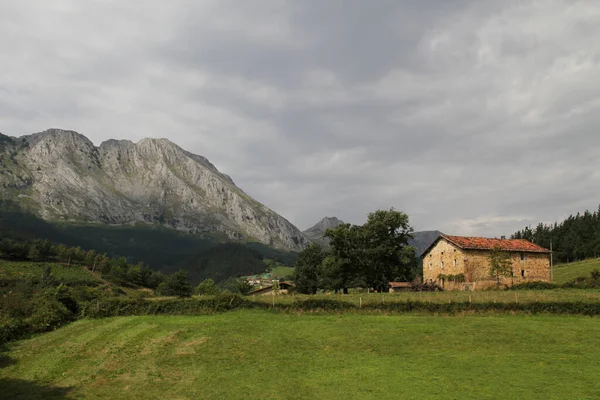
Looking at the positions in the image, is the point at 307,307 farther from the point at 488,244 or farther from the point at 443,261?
the point at 488,244

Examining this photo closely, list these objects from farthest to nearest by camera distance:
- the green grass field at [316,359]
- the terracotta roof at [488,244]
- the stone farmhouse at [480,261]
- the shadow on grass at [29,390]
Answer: the terracotta roof at [488,244]
the stone farmhouse at [480,261]
the shadow on grass at [29,390]
the green grass field at [316,359]

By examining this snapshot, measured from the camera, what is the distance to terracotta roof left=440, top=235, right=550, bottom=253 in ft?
259

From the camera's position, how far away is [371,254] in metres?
86.1

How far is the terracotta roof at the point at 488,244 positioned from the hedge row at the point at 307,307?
32.4 metres

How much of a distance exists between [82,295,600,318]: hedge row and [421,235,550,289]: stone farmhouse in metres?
28.3

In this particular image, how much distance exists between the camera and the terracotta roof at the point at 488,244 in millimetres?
78875

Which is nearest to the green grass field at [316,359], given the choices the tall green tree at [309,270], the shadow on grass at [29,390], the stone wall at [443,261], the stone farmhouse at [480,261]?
A: the shadow on grass at [29,390]

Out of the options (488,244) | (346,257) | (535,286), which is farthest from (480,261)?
(346,257)

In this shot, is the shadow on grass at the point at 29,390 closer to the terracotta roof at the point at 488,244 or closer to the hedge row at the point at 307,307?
the hedge row at the point at 307,307

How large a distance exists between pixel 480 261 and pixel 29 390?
70.8m

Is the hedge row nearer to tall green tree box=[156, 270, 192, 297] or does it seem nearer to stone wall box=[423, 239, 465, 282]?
stone wall box=[423, 239, 465, 282]

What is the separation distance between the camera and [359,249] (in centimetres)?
8831

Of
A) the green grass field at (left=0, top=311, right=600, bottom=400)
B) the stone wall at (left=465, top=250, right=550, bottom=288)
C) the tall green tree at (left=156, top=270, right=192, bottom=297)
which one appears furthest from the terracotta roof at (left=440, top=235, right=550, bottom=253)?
the tall green tree at (left=156, top=270, right=192, bottom=297)

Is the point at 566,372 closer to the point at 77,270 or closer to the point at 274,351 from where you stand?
the point at 274,351
